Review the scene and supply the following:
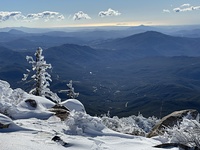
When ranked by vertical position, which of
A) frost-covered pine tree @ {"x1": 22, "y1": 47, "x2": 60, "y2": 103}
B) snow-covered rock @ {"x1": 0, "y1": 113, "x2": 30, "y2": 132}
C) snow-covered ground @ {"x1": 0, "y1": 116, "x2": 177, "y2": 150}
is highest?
snow-covered rock @ {"x1": 0, "y1": 113, "x2": 30, "y2": 132}

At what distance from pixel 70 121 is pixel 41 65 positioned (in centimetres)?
2333

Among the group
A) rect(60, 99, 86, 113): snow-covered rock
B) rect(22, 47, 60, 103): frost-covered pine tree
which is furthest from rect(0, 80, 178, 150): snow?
rect(22, 47, 60, 103): frost-covered pine tree

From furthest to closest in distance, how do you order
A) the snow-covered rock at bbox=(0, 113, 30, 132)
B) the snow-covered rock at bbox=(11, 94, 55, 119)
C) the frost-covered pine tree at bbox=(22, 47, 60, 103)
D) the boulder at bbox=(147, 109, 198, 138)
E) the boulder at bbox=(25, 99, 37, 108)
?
the frost-covered pine tree at bbox=(22, 47, 60, 103)
the boulder at bbox=(147, 109, 198, 138)
the boulder at bbox=(25, 99, 37, 108)
the snow-covered rock at bbox=(11, 94, 55, 119)
the snow-covered rock at bbox=(0, 113, 30, 132)

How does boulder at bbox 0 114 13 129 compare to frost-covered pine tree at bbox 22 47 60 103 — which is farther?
frost-covered pine tree at bbox 22 47 60 103

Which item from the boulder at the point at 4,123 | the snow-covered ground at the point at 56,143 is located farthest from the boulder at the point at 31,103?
the boulder at the point at 4,123

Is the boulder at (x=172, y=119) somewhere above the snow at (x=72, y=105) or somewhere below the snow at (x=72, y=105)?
below

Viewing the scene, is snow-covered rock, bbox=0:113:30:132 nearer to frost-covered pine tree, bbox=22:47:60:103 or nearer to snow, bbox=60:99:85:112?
snow, bbox=60:99:85:112

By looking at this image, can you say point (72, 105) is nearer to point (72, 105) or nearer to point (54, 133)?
point (72, 105)

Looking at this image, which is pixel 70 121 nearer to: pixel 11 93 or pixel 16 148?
pixel 16 148

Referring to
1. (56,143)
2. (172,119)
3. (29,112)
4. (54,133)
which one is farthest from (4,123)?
(172,119)

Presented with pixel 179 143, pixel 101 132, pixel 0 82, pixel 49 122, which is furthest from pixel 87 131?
pixel 0 82

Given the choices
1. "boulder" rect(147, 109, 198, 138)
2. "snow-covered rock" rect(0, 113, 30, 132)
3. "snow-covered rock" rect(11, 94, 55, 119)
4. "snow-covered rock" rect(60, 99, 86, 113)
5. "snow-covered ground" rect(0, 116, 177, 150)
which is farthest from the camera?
"snow-covered rock" rect(60, 99, 86, 113)

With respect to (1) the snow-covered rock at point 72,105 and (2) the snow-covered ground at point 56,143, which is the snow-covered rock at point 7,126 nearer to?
(2) the snow-covered ground at point 56,143

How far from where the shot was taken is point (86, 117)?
1184 centimetres
